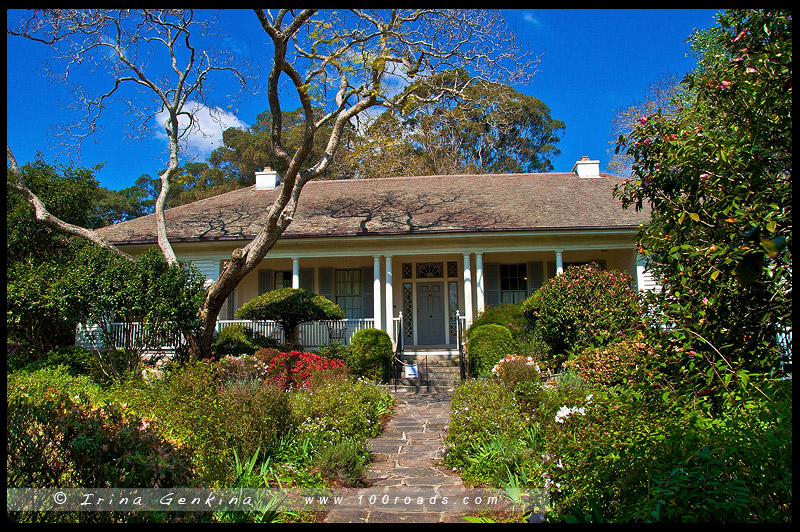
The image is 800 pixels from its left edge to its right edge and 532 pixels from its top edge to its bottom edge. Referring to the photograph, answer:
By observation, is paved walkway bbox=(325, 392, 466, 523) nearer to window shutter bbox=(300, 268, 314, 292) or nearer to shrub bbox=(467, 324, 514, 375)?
shrub bbox=(467, 324, 514, 375)

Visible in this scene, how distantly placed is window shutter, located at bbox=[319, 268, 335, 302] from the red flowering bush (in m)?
5.52

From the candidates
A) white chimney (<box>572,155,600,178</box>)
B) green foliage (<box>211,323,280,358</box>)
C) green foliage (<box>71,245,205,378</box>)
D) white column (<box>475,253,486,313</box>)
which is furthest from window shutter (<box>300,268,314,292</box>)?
white chimney (<box>572,155,600,178</box>)

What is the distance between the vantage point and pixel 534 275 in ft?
52.6

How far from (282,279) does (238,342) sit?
12.3 feet

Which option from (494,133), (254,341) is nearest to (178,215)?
(254,341)

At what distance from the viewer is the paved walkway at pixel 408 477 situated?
14.7 feet

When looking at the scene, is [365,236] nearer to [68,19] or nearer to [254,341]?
[254,341]

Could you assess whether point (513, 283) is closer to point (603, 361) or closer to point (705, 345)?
point (603, 361)

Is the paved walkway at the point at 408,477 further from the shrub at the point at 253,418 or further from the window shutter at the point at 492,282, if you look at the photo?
the window shutter at the point at 492,282

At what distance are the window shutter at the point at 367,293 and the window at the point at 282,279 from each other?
225cm

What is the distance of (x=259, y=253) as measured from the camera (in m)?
11.0

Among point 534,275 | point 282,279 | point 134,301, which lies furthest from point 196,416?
point 534,275

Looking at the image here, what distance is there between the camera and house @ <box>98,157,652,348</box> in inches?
570
